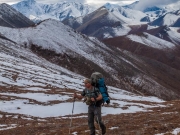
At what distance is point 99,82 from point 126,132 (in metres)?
5.34

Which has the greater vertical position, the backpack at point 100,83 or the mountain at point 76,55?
the mountain at point 76,55

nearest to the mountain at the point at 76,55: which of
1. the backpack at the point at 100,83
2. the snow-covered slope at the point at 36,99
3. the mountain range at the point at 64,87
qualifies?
the mountain range at the point at 64,87

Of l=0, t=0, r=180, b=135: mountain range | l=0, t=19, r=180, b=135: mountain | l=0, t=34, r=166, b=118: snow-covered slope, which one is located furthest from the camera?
l=0, t=34, r=166, b=118: snow-covered slope

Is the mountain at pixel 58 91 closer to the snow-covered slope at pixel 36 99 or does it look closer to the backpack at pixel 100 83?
the snow-covered slope at pixel 36 99

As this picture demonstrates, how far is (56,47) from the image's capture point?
112188 mm

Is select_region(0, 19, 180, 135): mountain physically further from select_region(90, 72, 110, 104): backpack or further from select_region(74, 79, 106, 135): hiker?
select_region(90, 72, 110, 104): backpack

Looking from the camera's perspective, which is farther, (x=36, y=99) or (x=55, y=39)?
(x=55, y=39)

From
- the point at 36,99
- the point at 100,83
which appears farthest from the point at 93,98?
the point at 36,99

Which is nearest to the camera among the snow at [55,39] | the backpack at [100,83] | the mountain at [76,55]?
the backpack at [100,83]

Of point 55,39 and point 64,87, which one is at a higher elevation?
point 55,39

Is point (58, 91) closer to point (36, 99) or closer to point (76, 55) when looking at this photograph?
point (36, 99)

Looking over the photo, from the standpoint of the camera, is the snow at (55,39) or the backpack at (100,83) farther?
the snow at (55,39)

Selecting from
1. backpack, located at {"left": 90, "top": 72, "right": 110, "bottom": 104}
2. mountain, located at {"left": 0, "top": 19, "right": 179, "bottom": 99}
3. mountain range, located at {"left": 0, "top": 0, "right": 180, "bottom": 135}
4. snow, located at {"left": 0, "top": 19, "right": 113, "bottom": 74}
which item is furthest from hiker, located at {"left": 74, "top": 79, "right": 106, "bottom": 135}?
snow, located at {"left": 0, "top": 19, "right": 113, "bottom": 74}

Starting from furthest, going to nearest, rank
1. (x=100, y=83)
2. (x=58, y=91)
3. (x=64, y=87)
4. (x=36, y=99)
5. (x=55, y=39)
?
(x=55, y=39)
(x=64, y=87)
(x=58, y=91)
(x=36, y=99)
(x=100, y=83)
